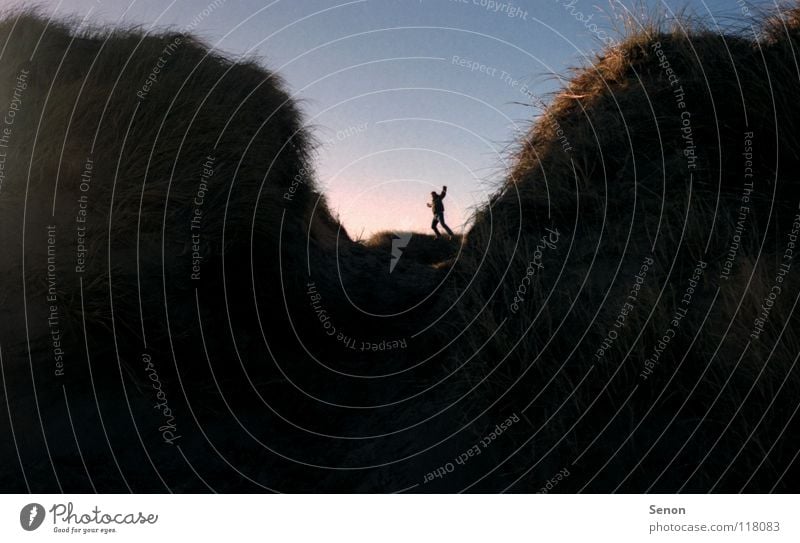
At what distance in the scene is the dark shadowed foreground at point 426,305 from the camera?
6.25m

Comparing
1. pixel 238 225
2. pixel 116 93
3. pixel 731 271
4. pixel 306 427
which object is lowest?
pixel 306 427

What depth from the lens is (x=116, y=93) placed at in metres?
9.55

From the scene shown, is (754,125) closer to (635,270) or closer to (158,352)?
(635,270)

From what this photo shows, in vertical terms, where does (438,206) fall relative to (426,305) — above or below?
above

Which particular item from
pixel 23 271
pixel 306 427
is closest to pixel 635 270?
pixel 306 427

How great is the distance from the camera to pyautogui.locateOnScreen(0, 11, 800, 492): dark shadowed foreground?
625cm

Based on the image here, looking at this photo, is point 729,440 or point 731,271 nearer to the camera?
point 729,440

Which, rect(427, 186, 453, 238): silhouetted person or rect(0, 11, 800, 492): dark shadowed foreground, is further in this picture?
rect(427, 186, 453, 238): silhouetted person

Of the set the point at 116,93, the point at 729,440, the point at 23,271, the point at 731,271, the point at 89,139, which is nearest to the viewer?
the point at 729,440

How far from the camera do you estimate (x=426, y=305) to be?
9.57 metres

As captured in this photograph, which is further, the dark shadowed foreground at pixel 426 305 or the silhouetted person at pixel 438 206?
the silhouetted person at pixel 438 206

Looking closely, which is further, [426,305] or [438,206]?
[438,206]
